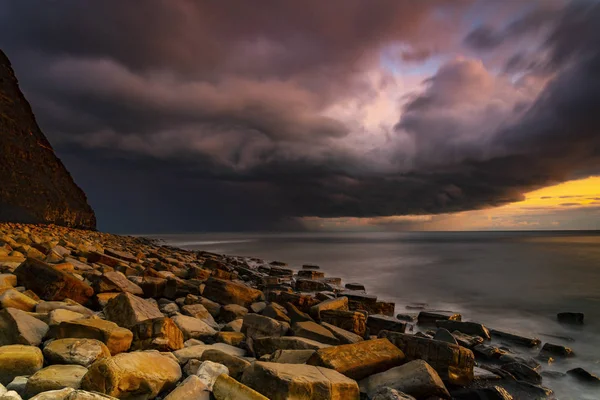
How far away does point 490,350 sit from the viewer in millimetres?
6258

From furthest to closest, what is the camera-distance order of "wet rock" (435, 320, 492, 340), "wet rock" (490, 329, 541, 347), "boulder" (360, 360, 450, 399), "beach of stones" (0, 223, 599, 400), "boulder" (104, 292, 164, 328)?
"wet rock" (435, 320, 492, 340), "wet rock" (490, 329, 541, 347), "boulder" (104, 292, 164, 328), "boulder" (360, 360, 450, 399), "beach of stones" (0, 223, 599, 400)

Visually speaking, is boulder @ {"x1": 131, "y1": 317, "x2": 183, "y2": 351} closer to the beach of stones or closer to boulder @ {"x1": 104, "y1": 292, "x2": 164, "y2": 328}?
the beach of stones

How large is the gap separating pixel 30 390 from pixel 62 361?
1.39 ft

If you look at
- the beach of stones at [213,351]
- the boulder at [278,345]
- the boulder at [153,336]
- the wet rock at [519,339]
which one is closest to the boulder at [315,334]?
the beach of stones at [213,351]

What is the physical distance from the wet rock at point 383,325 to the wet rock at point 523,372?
5.81 ft

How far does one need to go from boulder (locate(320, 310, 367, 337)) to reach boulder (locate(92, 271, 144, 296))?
3.65 meters

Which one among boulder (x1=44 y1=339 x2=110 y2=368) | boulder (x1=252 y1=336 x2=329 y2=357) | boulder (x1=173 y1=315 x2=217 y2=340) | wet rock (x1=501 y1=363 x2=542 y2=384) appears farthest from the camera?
wet rock (x1=501 y1=363 x2=542 y2=384)

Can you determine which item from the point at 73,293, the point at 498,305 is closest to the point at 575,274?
the point at 498,305

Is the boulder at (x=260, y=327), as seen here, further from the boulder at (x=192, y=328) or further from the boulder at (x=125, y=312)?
the boulder at (x=125, y=312)

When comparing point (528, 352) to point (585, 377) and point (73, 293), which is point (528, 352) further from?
point (73, 293)

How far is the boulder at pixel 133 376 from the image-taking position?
2.58 metres

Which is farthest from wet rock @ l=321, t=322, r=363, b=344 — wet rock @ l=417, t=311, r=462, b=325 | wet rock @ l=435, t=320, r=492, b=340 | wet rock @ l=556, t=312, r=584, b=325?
wet rock @ l=556, t=312, r=584, b=325

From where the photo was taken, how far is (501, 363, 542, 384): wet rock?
207 inches

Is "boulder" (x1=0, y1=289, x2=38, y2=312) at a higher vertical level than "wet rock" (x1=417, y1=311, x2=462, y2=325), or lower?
higher
